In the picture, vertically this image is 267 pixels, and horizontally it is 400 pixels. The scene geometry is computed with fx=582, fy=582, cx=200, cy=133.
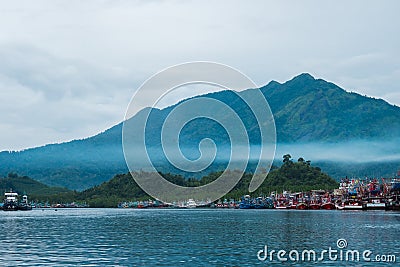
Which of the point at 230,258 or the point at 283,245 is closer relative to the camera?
the point at 230,258

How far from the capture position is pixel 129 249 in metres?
75.2

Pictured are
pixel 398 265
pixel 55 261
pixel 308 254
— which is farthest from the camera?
pixel 308 254

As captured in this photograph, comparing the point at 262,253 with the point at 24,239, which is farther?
the point at 24,239

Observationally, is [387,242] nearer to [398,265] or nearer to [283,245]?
[283,245]

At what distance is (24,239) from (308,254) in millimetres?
48064

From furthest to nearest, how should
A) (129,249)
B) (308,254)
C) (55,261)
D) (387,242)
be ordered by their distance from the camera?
(387,242) → (129,249) → (308,254) → (55,261)

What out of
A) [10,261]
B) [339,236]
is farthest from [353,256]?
[10,261]

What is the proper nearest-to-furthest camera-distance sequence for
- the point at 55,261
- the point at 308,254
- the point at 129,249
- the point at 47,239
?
the point at 55,261 < the point at 308,254 < the point at 129,249 < the point at 47,239

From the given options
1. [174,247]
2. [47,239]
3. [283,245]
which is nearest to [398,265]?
[283,245]

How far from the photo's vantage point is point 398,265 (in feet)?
190

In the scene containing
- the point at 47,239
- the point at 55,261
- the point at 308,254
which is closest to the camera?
the point at 55,261

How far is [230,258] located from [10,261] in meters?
24.0

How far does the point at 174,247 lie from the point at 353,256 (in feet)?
78.3

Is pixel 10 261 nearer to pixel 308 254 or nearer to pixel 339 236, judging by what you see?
pixel 308 254
